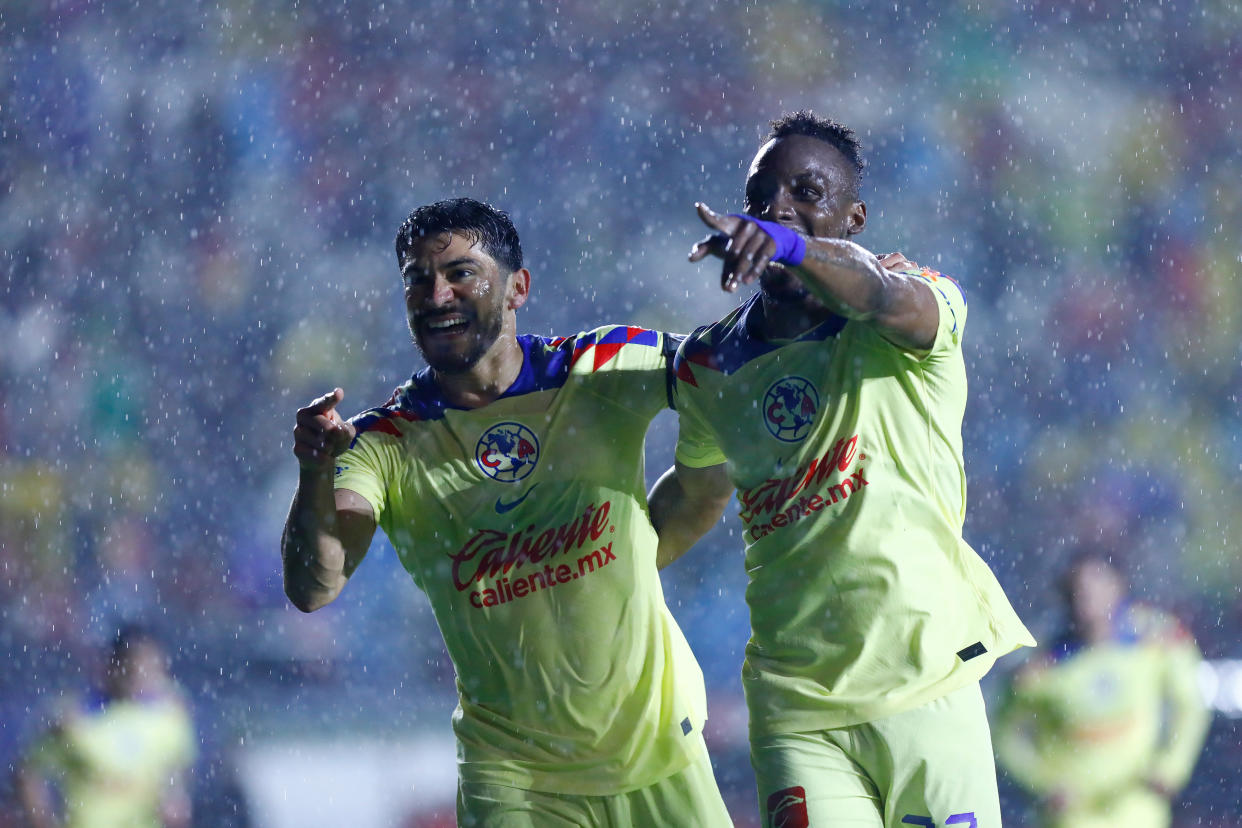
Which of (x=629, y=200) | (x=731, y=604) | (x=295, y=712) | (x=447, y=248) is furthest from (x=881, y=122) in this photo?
(x=447, y=248)

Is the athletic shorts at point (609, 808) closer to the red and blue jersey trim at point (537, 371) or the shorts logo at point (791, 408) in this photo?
the shorts logo at point (791, 408)

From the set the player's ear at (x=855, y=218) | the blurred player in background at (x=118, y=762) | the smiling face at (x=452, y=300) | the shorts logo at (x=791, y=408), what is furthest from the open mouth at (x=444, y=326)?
the blurred player in background at (x=118, y=762)

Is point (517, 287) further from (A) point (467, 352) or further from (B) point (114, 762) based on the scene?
(B) point (114, 762)

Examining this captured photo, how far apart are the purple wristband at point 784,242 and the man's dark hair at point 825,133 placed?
47 centimetres

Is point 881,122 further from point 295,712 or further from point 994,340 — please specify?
point 295,712

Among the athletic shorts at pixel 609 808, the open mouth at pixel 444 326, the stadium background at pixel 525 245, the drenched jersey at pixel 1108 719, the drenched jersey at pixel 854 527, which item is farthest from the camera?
the stadium background at pixel 525 245

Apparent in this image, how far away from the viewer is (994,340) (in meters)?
8.55

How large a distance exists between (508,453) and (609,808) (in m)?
0.76

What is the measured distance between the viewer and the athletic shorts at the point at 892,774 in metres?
2.45

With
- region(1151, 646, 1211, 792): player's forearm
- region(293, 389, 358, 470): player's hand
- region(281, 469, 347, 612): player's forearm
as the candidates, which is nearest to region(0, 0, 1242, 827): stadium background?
region(1151, 646, 1211, 792): player's forearm

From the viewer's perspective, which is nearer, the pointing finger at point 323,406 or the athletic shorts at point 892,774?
the athletic shorts at point 892,774

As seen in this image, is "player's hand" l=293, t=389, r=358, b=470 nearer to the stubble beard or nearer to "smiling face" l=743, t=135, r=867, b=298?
the stubble beard

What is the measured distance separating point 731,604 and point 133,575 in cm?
354

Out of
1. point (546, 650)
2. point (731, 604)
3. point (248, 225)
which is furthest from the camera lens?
point (248, 225)
